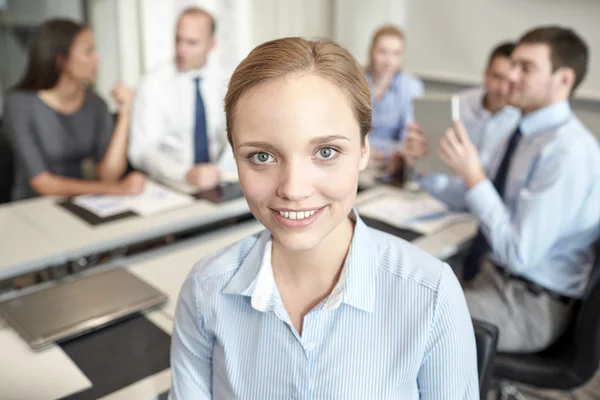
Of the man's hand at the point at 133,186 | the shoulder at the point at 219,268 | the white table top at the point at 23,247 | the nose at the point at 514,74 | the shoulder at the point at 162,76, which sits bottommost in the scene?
the white table top at the point at 23,247

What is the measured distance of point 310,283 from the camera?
3.28 feet

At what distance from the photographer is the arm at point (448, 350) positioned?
2.99ft

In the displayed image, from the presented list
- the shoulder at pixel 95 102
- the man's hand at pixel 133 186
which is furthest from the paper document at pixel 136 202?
the shoulder at pixel 95 102

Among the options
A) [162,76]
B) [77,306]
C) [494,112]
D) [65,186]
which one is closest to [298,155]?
[77,306]

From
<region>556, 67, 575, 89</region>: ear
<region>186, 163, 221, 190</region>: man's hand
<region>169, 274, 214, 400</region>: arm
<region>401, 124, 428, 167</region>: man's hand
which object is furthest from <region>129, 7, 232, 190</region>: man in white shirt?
<region>169, 274, 214, 400</region>: arm

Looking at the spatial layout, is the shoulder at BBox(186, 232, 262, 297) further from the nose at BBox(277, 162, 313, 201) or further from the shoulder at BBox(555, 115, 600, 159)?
the shoulder at BBox(555, 115, 600, 159)

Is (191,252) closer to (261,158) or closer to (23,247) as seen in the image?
(23,247)

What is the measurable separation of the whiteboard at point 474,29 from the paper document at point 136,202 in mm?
2743

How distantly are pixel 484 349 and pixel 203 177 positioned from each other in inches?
58.2

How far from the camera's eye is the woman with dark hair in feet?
7.80

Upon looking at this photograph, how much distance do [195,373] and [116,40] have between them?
3470 mm

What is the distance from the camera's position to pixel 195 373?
1.04 meters

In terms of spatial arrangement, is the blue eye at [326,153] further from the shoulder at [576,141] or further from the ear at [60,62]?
the ear at [60,62]

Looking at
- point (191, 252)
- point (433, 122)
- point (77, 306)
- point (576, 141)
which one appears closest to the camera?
point (77, 306)
